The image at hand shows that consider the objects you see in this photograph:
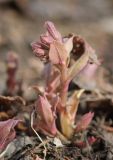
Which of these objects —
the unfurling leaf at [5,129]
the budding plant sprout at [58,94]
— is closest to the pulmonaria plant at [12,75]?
the budding plant sprout at [58,94]

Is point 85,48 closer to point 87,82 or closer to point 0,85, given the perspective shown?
point 87,82

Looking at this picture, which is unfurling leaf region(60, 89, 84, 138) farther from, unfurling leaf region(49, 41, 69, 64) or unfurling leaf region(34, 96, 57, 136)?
unfurling leaf region(49, 41, 69, 64)

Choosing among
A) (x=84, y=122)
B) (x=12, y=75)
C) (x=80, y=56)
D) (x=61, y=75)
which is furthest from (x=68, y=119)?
(x=12, y=75)

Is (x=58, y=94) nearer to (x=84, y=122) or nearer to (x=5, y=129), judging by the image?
(x=84, y=122)

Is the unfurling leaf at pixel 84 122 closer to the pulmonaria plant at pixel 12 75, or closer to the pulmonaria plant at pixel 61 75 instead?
the pulmonaria plant at pixel 61 75

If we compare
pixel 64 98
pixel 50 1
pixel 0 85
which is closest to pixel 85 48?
pixel 64 98

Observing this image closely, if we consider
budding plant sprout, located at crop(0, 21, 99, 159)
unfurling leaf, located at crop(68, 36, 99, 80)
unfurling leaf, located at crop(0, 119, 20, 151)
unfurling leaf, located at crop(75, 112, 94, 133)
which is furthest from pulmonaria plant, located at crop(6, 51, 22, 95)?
unfurling leaf, located at crop(0, 119, 20, 151)

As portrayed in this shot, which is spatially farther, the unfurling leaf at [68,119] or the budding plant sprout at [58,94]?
the unfurling leaf at [68,119]

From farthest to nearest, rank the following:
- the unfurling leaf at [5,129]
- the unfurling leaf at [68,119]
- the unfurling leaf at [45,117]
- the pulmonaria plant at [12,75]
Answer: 1. the pulmonaria plant at [12,75]
2. the unfurling leaf at [68,119]
3. the unfurling leaf at [45,117]
4. the unfurling leaf at [5,129]
